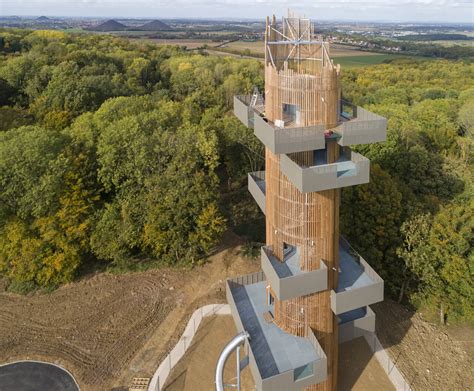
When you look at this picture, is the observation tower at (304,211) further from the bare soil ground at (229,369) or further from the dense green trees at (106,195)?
the dense green trees at (106,195)

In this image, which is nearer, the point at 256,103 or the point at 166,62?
the point at 256,103

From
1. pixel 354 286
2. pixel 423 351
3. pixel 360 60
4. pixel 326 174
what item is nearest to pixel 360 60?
pixel 360 60

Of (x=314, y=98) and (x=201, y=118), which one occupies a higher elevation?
(x=314, y=98)

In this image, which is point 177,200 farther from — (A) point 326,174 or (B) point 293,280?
(A) point 326,174

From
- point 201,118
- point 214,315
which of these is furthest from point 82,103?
point 214,315

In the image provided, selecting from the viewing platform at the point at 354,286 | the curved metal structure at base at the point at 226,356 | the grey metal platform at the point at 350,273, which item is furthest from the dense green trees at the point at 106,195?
the curved metal structure at base at the point at 226,356

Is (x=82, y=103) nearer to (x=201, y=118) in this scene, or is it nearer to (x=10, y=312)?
(x=201, y=118)

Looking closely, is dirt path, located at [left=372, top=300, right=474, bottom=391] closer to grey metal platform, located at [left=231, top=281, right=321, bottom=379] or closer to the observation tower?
the observation tower
